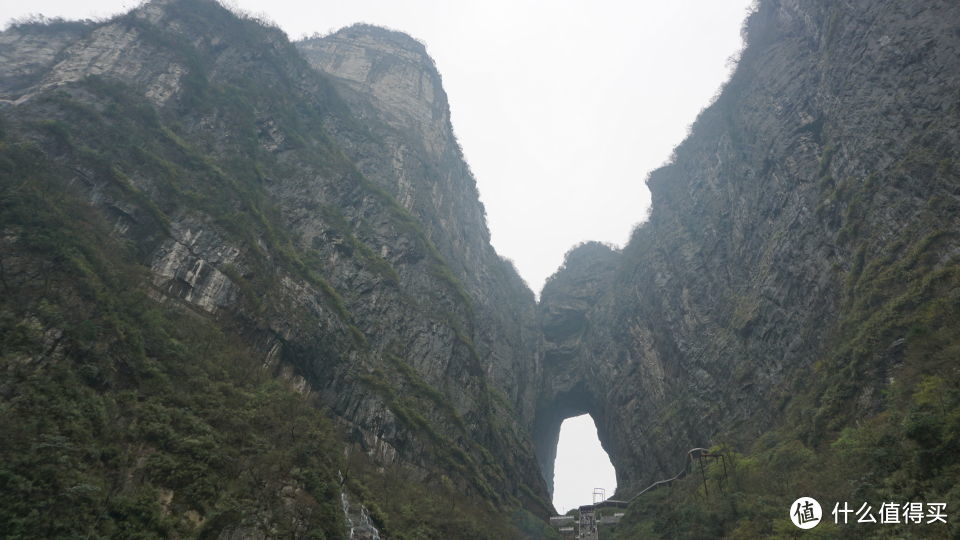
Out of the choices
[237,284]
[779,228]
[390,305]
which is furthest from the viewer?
[779,228]

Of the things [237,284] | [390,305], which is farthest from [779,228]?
[237,284]

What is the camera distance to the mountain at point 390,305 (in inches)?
518

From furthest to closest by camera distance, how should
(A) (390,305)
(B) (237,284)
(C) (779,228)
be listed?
1. (C) (779,228)
2. (A) (390,305)
3. (B) (237,284)

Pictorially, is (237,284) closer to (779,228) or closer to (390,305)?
(390,305)

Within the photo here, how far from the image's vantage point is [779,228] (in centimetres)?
3350

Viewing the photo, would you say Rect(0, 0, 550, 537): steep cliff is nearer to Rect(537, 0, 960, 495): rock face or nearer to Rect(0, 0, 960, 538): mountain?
Rect(0, 0, 960, 538): mountain

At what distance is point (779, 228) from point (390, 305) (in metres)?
26.6

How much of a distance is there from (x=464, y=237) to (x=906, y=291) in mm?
44763

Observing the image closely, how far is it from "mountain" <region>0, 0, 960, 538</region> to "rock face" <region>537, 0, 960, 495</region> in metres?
0.23

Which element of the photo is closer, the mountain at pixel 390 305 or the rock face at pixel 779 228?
the mountain at pixel 390 305

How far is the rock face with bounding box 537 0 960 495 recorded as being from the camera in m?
23.0

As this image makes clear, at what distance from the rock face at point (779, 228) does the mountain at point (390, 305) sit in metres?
0.23

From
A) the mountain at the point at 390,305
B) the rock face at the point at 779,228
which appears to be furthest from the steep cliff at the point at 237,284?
the rock face at the point at 779,228

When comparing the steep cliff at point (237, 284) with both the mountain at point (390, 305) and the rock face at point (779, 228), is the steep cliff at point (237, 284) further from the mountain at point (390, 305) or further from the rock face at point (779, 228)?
the rock face at point (779, 228)
